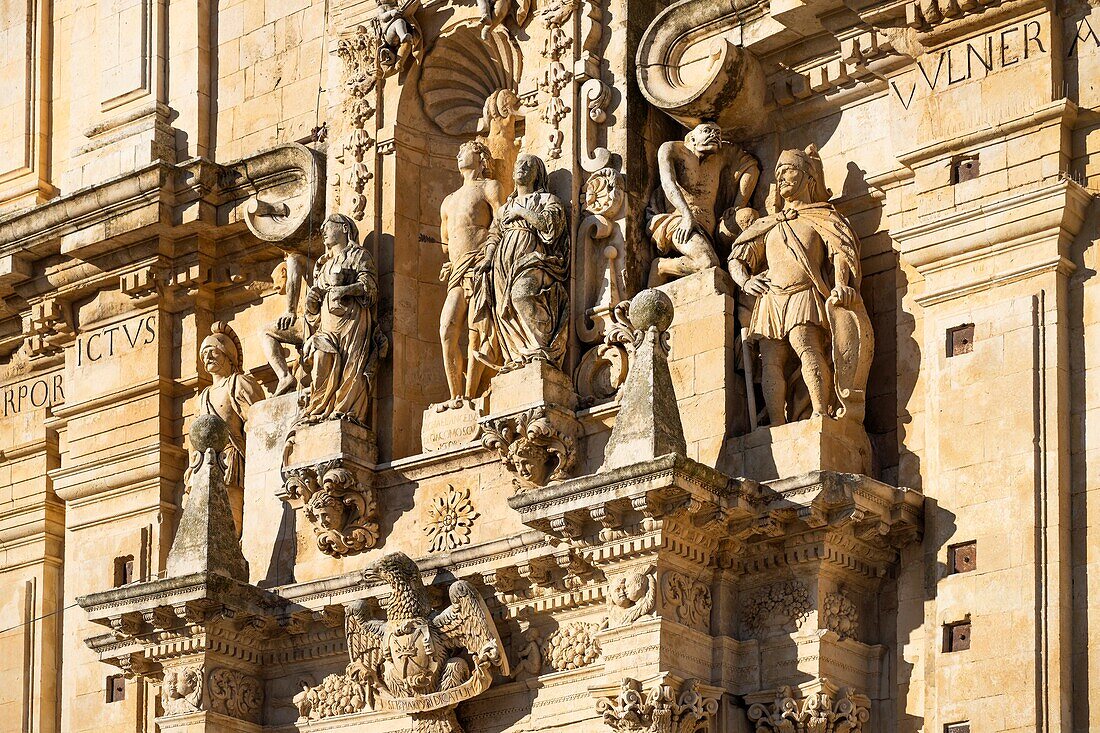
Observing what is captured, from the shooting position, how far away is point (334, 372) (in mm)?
21469

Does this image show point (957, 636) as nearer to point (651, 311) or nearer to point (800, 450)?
point (800, 450)

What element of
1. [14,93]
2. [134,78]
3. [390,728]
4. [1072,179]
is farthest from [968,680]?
[14,93]

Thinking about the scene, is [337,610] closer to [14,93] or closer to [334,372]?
[334,372]

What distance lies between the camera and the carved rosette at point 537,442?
20.1 m

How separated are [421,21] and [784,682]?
6.34 m

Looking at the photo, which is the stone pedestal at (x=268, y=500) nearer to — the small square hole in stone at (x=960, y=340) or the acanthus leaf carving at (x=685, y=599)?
the acanthus leaf carving at (x=685, y=599)

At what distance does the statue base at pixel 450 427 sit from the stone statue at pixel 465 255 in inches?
3.7

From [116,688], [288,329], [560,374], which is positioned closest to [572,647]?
[560,374]

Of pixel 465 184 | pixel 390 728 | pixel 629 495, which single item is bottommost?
pixel 390 728

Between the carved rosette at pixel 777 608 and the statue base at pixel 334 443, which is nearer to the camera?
the carved rosette at pixel 777 608

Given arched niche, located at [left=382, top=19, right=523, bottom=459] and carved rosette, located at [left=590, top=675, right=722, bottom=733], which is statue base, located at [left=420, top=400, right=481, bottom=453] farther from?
carved rosette, located at [left=590, top=675, right=722, bottom=733]

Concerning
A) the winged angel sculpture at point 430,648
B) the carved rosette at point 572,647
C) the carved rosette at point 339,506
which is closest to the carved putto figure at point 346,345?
the carved rosette at point 339,506

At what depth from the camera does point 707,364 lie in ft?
65.1

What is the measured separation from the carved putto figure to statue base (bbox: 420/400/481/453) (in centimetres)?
52
